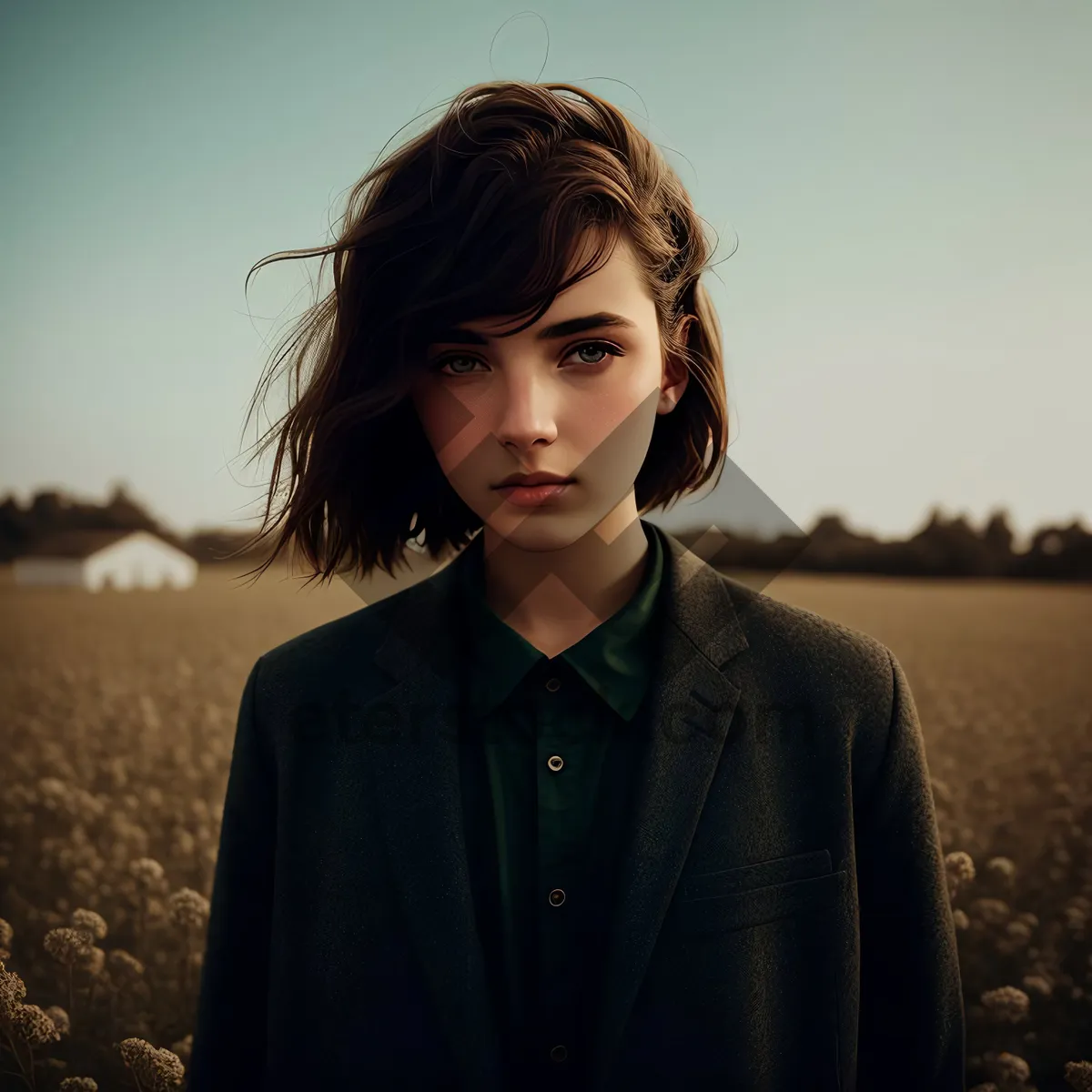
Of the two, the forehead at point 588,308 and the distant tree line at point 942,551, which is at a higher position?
the forehead at point 588,308

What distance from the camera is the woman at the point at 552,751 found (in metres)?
1.21

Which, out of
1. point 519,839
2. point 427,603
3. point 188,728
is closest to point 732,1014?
point 519,839

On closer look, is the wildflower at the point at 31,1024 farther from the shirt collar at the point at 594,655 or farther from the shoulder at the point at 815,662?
the shoulder at the point at 815,662

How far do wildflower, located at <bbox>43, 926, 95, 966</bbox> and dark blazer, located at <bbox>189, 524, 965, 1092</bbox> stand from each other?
38 centimetres

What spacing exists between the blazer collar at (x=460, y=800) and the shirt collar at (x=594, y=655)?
34mm

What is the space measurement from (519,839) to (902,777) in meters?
0.61

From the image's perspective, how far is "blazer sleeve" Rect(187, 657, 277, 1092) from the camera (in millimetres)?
1465

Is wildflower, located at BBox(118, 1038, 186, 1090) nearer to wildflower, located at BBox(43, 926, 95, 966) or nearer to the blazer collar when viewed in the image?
wildflower, located at BBox(43, 926, 95, 966)

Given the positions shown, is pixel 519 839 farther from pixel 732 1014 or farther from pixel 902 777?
pixel 902 777

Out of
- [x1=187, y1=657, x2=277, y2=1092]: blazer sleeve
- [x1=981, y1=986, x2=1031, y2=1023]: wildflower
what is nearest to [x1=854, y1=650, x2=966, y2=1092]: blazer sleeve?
[x1=981, y1=986, x2=1031, y2=1023]: wildflower

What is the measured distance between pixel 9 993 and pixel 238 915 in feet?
1.98

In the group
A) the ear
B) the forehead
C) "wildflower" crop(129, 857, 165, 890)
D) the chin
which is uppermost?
the forehead

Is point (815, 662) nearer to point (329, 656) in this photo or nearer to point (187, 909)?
point (329, 656)

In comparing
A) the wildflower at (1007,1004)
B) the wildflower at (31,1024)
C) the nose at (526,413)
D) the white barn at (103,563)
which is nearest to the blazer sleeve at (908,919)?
the wildflower at (1007,1004)
